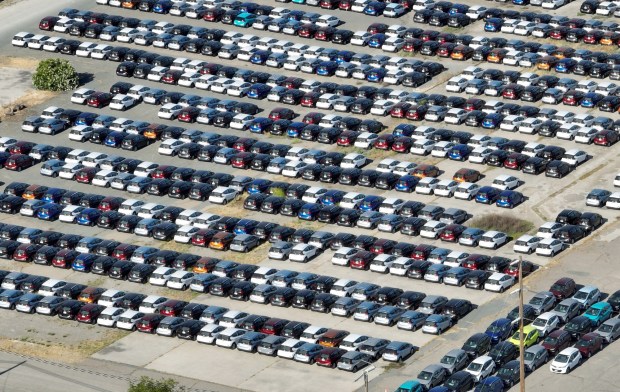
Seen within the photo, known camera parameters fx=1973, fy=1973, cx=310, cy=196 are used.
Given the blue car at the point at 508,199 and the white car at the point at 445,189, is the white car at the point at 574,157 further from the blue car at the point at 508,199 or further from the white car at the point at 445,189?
the white car at the point at 445,189

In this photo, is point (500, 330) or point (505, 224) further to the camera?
point (505, 224)

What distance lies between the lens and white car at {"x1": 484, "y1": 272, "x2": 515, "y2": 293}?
15500 centimetres

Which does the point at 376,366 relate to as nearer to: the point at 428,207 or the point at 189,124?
the point at 428,207

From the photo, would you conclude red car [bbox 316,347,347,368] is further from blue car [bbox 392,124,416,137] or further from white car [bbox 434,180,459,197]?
blue car [bbox 392,124,416,137]

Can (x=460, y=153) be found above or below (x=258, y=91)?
below

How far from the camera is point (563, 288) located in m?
153

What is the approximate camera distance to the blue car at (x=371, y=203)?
170 meters

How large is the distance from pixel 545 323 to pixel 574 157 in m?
33.3

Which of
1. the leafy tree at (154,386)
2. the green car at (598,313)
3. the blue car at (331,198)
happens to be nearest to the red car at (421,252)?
the blue car at (331,198)

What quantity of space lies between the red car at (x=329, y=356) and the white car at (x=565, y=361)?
51.4 ft

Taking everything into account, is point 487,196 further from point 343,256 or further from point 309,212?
point 343,256

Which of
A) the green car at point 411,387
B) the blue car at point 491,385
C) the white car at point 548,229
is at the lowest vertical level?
the white car at point 548,229

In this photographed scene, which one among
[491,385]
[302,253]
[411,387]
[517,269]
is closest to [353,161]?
[302,253]

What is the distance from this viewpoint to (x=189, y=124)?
191250 millimetres
